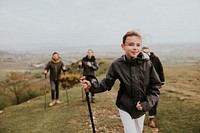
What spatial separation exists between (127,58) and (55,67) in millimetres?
9069

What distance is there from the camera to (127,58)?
164 inches

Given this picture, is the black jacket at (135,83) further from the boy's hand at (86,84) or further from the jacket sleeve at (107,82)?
the boy's hand at (86,84)

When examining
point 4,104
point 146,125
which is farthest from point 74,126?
point 4,104

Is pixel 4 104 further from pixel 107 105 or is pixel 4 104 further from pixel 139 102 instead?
pixel 139 102

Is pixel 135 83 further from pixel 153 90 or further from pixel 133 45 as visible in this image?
pixel 133 45

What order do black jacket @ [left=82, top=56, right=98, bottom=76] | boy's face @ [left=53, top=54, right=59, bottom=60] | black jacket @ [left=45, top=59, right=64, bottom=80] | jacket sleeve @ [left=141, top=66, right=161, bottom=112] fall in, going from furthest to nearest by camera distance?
black jacket @ [left=45, top=59, right=64, bottom=80]
boy's face @ [left=53, top=54, right=59, bottom=60]
black jacket @ [left=82, top=56, right=98, bottom=76]
jacket sleeve @ [left=141, top=66, right=161, bottom=112]

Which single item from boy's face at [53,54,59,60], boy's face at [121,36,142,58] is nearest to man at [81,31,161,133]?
boy's face at [121,36,142,58]

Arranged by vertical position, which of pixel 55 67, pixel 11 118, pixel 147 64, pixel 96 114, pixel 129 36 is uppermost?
pixel 129 36

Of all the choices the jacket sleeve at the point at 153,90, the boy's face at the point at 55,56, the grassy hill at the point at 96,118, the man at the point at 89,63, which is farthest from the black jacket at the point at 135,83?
the boy's face at the point at 55,56

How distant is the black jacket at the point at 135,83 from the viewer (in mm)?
4078

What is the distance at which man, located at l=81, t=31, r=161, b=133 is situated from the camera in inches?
160

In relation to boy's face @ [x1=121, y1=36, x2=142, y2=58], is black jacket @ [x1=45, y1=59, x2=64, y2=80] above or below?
below

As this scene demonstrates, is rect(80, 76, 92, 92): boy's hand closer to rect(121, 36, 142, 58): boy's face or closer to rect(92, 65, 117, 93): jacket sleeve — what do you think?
rect(92, 65, 117, 93): jacket sleeve

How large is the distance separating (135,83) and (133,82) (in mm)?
39
